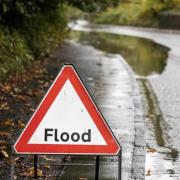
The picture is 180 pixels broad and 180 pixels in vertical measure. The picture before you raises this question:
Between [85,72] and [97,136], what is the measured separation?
12.1 metres

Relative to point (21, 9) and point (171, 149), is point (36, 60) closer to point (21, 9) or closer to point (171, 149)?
point (21, 9)

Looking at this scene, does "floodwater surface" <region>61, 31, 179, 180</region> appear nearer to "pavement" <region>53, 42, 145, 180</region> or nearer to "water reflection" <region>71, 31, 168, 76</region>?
"water reflection" <region>71, 31, 168, 76</region>

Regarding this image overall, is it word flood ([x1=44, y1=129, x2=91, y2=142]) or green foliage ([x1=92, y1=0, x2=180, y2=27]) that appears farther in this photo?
green foliage ([x1=92, y1=0, x2=180, y2=27])

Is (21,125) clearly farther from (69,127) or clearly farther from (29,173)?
(69,127)

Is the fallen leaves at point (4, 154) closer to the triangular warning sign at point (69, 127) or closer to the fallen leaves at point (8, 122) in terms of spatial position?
the fallen leaves at point (8, 122)

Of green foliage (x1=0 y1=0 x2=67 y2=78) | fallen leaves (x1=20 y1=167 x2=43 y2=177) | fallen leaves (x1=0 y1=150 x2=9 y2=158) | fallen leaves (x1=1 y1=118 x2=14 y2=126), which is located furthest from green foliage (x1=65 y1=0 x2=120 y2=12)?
fallen leaves (x1=20 y1=167 x2=43 y2=177)

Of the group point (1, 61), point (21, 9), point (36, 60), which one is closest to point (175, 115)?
point (1, 61)

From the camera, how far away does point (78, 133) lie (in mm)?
5840

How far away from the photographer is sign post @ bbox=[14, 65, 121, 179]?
5832 millimetres

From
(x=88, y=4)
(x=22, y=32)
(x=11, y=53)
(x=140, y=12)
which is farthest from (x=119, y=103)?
(x=140, y=12)

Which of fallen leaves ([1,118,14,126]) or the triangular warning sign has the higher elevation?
fallen leaves ([1,118,14,126])

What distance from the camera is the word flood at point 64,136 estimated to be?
230 inches

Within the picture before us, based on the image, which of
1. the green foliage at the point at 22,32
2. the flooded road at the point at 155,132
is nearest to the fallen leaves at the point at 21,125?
the flooded road at the point at 155,132

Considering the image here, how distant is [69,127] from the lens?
5.86 meters
